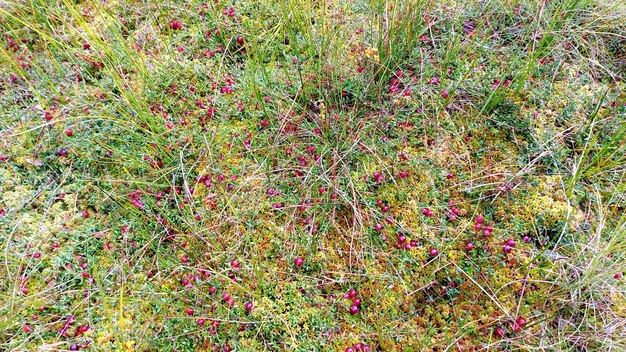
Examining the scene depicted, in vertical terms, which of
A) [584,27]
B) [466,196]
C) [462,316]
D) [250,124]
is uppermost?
[584,27]

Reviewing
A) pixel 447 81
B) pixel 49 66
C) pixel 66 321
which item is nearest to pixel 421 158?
pixel 447 81

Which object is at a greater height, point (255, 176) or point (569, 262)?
point (255, 176)

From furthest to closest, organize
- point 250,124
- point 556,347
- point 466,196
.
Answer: point 250,124
point 466,196
point 556,347

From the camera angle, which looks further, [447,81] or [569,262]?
[447,81]

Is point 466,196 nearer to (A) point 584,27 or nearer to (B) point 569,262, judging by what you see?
(B) point 569,262

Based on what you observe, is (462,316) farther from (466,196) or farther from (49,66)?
(49,66)

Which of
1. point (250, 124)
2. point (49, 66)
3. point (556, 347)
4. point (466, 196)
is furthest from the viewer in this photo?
point (49, 66)
